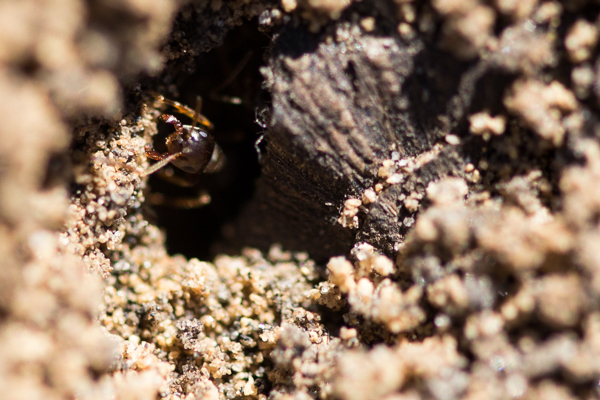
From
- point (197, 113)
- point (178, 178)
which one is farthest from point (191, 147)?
point (178, 178)

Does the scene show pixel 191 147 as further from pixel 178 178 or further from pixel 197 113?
pixel 178 178

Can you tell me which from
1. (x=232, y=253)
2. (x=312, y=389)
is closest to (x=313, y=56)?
(x=312, y=389)

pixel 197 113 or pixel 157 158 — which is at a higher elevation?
pixel 197 113

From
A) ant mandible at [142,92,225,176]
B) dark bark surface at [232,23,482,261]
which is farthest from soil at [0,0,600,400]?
ant mandible at [142,92,225,176]

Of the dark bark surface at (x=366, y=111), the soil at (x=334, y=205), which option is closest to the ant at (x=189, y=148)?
the soil at (x=334, y=205)

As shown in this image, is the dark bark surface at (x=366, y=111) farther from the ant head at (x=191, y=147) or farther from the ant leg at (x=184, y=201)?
the ant leg at (x=184, y=201)

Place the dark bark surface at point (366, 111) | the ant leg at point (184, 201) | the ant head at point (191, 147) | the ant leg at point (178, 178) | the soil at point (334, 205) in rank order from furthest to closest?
the ant leg at point (184, 201) < the ant leg at point (178, 178) < the ant head at point (191, 147) < the dark bark surface at point (366, 111) < the soil at point (334, 205)

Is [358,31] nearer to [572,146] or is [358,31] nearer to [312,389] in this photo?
[572,146]
